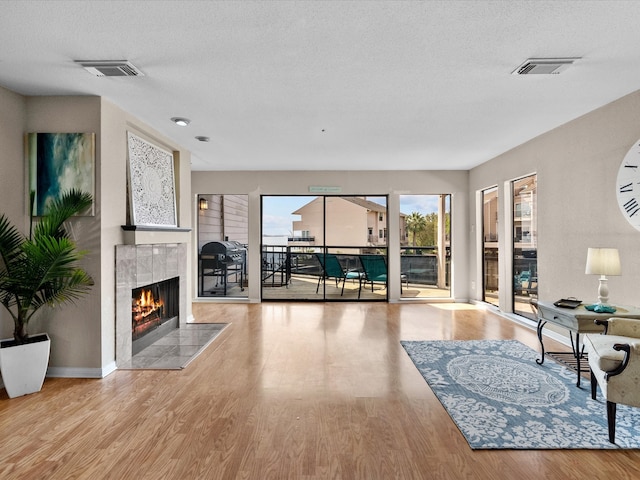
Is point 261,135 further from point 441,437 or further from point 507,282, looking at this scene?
point 507,282

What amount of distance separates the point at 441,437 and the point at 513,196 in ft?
14.3

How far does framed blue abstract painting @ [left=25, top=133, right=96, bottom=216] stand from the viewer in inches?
128

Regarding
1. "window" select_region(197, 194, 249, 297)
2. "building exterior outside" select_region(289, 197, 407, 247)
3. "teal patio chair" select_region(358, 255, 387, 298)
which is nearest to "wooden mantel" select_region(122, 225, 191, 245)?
"window" select_region(197, 194, 249, 297)

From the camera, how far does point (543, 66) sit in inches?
105

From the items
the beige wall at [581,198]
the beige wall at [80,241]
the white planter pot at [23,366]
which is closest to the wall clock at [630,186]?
the beige wall at [581,198]

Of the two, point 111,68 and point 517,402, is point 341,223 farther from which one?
point 111,68

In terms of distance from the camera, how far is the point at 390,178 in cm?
695

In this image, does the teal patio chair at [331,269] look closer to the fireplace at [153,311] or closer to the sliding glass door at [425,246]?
the sliding glass door at [425,246]

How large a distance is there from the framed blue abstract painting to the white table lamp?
4.52 metres

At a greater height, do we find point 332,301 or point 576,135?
point 576,135

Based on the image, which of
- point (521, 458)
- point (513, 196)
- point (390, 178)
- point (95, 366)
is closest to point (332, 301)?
point (390, 178)

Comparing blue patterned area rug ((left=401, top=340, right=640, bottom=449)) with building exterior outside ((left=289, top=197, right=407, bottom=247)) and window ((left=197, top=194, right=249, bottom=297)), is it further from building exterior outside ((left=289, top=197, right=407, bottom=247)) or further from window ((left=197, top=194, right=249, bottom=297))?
window ((left=197, top=194, right=249, bottom=297))

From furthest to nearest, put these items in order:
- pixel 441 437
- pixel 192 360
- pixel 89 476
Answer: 1. pixel 192 360
2. pixel 441 437
3. pixel 89 476

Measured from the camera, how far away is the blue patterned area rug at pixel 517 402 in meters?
2.26
